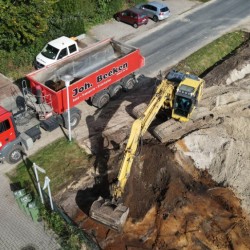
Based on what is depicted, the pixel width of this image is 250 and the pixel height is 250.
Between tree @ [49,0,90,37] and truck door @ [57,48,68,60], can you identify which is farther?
tree @ [49,0,90,37]

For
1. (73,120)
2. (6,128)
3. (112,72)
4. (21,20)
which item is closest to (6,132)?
(6,128)

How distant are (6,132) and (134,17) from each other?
1891cm

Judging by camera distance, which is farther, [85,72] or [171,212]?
[85,72]

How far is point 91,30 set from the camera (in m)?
33.0

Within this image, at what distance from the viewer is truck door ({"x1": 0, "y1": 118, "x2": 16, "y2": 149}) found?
698 inches

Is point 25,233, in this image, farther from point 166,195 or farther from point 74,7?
point 74,7

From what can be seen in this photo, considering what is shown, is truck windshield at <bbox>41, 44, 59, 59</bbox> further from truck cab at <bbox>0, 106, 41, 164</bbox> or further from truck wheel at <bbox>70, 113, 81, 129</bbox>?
truck cab at <bbox>0, 106, 41, 164</bbox>

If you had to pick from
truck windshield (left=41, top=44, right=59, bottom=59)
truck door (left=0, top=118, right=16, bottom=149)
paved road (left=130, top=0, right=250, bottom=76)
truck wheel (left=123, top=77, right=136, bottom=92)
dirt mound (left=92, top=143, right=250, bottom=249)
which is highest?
truck door (left=0, top=118, right=16, bottom=149)

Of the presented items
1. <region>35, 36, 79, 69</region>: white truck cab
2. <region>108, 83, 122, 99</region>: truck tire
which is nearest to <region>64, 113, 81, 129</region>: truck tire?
<region>108, 83, 122, 99</region>: truck tire

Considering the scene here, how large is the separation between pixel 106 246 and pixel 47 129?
7486 millimetres

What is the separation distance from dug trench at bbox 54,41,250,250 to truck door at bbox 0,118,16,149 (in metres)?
3.72

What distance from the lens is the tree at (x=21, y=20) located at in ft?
78.6

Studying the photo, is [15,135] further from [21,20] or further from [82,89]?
[21,20]

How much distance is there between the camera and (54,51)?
1038 inches
